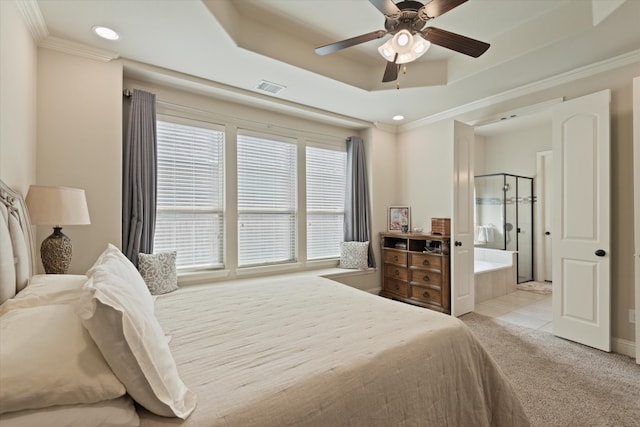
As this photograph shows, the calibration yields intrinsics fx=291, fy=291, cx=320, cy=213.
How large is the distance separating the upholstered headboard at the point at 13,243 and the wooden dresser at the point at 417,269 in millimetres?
3800

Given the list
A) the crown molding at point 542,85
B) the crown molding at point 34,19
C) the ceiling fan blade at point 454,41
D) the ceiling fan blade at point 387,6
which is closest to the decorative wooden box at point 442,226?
the crown molding at point 542,85

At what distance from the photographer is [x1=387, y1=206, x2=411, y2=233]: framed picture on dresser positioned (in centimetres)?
459

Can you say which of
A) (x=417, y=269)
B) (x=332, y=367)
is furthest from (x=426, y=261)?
(x=332, y=367)

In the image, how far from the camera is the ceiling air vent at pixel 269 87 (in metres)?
3.19

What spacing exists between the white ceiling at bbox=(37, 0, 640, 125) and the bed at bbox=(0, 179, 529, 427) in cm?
155

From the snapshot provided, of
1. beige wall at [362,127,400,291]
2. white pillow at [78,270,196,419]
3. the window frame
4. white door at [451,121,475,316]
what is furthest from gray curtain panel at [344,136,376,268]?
white pillow at [78,270,196,419]

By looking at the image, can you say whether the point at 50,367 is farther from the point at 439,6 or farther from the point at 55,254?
the point at 439,6

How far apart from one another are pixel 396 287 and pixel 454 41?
3273mm

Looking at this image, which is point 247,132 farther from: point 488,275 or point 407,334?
point 488,275

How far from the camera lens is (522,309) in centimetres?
394

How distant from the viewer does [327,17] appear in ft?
8.43

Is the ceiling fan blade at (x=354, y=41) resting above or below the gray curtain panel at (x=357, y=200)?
above

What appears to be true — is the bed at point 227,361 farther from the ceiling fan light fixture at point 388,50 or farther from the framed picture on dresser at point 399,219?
the framed picture on dresser at point 399,219

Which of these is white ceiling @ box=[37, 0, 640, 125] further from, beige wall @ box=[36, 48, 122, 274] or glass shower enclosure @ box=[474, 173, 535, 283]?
glass shower enclosure @ box=[474, 173, 535, 283]
